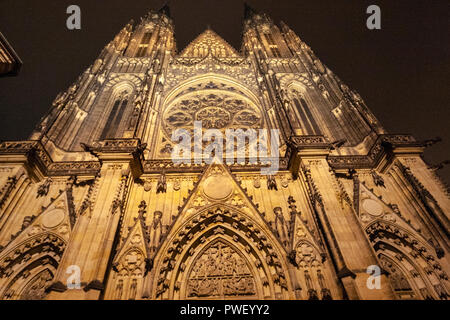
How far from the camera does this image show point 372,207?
8.34m

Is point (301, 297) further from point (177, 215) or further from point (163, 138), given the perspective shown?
point (163, 138)

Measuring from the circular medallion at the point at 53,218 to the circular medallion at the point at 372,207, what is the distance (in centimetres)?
905

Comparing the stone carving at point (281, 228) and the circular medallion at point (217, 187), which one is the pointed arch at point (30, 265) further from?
the stone carving at point (281, 228)

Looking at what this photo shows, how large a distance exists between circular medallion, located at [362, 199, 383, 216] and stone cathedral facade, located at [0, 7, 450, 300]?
0.14 feet

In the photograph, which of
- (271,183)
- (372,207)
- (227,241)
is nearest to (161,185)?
(227,241)

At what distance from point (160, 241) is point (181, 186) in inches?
88.9

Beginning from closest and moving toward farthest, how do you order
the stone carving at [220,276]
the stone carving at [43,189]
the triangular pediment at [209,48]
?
the stone carving at [220,276]
the stone carving at [43,189]
the triangular pediment at [209,48]

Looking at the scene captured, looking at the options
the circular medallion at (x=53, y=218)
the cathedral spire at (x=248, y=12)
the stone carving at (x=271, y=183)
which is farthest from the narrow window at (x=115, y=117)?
the cathedral spire at (x=248, y=12)

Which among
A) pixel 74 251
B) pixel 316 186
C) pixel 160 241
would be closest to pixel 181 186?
Result: pixel 160 241

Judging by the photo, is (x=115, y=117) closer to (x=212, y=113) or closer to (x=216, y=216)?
(x=212, y=113)

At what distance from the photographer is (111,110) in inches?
516

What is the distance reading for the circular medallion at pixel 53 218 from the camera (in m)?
7.61

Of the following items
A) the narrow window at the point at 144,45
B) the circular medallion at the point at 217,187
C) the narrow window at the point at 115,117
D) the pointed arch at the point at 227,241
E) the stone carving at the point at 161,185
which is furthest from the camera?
the narrow window at the point at 144,45

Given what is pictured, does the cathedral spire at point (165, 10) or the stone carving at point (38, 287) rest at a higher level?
the cathedral spire at point (165, 10)
